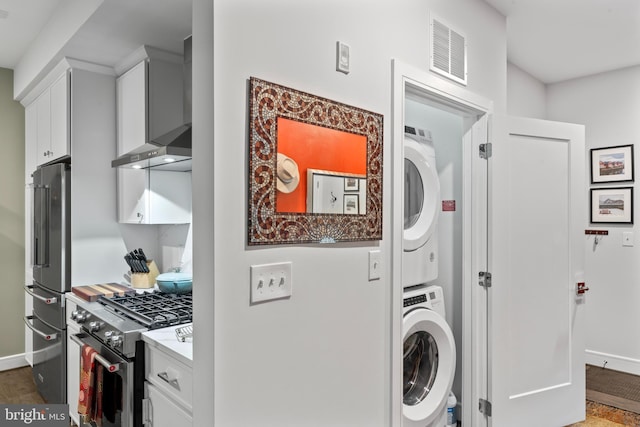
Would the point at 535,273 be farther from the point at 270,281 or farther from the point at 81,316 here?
the point at 81,316

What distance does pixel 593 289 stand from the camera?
12.2 ft

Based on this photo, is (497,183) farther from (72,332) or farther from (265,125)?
(72,332)

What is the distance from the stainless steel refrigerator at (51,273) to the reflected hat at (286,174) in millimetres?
2005

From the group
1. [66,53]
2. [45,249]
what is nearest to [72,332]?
[45,249]

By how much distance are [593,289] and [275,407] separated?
354 cm

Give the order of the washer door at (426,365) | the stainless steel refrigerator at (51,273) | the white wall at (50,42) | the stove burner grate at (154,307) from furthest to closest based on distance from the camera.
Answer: the stainless steel refrigerator at (51,273)
the white wall at (50,42)
the washer door at (426,365)
the stove burner grate at (154,307)

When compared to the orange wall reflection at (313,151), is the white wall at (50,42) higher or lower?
higher

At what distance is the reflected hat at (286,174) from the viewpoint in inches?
52.9

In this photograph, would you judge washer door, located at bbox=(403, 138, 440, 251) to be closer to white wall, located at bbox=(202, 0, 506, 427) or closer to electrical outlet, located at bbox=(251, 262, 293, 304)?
white wall, located at bbox=(202, 0, 506, 427)

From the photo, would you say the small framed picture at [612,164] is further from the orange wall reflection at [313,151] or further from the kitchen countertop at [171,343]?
the kitchen countertop at [171,343]

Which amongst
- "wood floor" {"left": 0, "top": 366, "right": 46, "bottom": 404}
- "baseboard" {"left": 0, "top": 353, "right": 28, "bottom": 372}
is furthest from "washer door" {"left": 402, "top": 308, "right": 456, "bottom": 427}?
"baseboard" {"left": 0, "top": 353, "right": 28, "bottom": 372}

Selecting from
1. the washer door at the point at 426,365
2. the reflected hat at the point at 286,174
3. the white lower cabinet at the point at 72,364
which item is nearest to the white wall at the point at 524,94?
the washer door at the point at 426,365

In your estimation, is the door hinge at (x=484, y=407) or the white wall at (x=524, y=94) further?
the white wall at (x=524, y=94)

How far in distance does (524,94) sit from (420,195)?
1.99m
